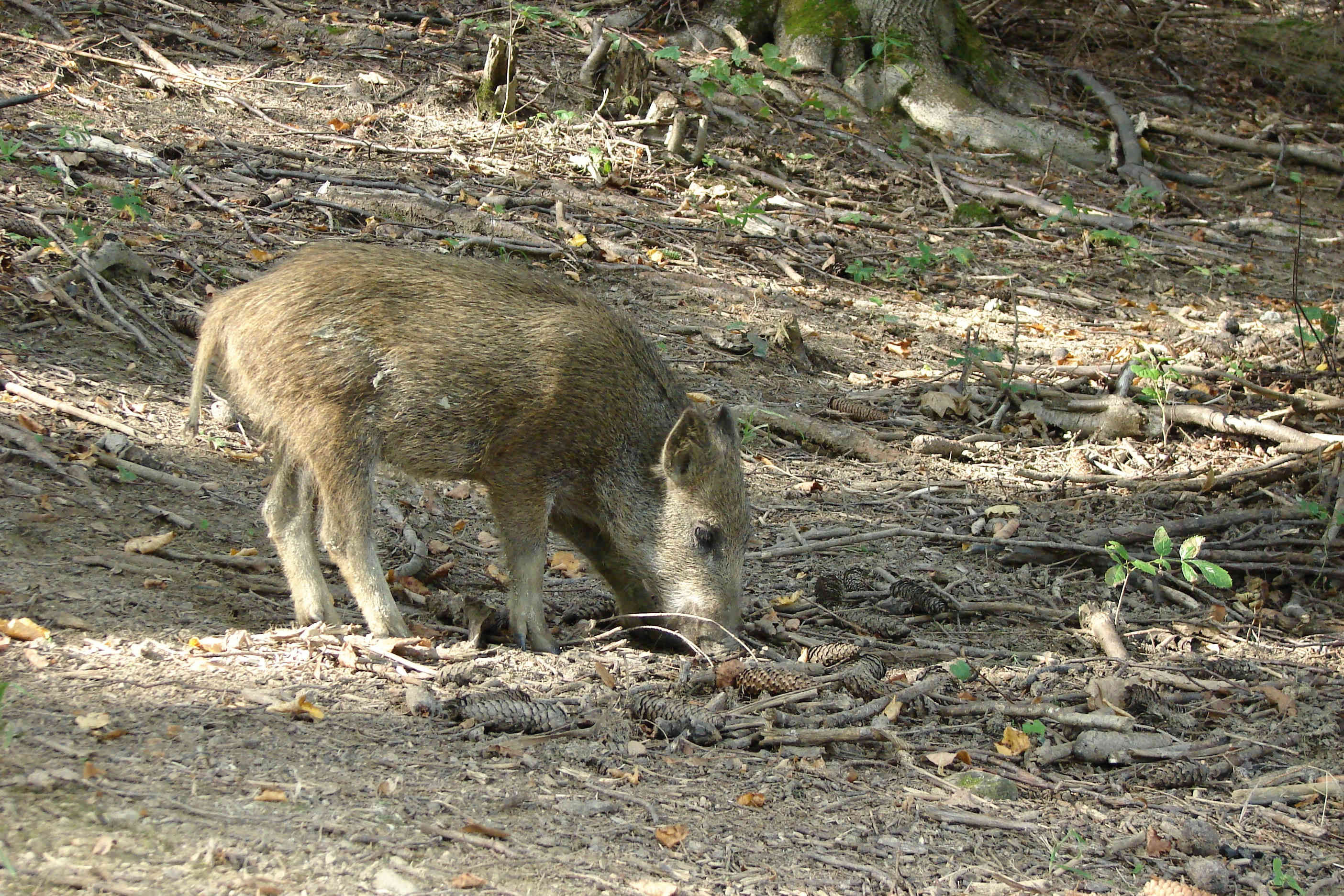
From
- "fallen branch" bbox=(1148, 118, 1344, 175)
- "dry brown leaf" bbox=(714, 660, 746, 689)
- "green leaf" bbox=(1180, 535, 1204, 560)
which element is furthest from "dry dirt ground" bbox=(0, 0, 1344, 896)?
"fallen branch" bbox=(1148, 118, 1344, 175)

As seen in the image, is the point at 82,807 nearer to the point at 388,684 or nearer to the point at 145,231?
the point at 388,684

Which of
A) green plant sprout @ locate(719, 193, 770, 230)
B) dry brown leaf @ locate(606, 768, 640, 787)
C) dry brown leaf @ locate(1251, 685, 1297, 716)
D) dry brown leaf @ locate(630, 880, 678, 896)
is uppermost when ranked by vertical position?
green plant sprout @ locate(719, 193, 770, 230)

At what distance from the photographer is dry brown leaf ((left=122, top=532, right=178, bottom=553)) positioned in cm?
498

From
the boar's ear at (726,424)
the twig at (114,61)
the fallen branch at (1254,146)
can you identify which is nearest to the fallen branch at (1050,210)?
the fallen branch at (1254,146)

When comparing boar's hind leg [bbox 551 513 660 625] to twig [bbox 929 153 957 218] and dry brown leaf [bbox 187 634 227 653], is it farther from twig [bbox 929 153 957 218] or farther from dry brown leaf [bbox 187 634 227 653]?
twig [bbox 929 153 957 218]

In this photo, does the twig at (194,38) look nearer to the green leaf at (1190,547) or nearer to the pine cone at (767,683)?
the pine cone at (767,683)

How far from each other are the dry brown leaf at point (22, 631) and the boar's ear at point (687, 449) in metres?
2.49

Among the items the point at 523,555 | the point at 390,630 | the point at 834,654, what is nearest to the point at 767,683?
the point at 834,654

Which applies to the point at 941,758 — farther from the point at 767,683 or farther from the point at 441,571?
the point at 441,571

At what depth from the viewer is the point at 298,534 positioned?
16.6 feet

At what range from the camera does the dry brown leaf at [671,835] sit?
3.22 m

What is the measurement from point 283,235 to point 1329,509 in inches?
269

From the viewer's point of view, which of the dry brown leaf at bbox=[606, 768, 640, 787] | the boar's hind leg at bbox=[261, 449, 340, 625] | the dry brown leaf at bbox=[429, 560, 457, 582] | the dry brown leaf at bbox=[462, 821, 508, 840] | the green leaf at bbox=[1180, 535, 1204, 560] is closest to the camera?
the dry brown leaf at bbox=[462, 821, 508, 840]

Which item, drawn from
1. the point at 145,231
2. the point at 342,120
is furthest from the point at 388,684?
the point at 342,120
